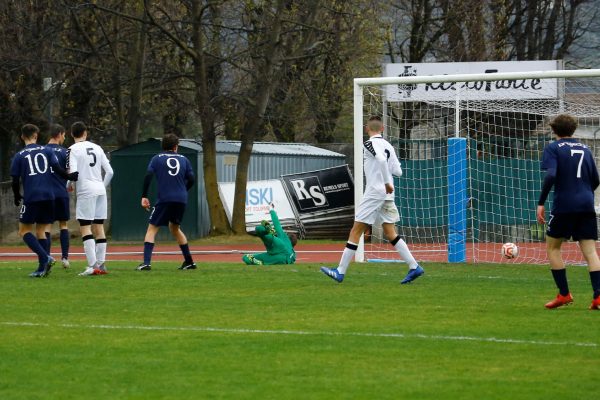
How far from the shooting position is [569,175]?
11.9 metres

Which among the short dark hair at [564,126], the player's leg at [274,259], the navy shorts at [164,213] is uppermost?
the short dark hair at [564,126]

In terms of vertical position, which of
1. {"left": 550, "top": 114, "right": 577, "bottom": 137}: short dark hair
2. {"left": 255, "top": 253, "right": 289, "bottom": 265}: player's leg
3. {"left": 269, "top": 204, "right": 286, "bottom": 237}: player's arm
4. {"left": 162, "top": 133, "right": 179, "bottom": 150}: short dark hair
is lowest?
{"left": 255, "top": 253, "right": 289, "bottom": 265}: player's leg

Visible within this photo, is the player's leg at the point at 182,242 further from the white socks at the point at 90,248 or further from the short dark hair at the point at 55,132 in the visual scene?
the short dark hair at the point at 55,132

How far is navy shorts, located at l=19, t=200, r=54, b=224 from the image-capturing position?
16.3 metres

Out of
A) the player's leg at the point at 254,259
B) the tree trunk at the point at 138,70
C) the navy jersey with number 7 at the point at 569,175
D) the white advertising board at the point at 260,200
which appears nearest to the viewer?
the navy jersey with number 7 at the point at 569,175

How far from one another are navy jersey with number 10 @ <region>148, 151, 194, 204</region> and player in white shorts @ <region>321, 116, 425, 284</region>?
9.96ft

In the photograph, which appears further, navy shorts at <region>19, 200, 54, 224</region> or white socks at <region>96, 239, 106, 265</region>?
white socks at <region>96, 239, 106, 265</region>

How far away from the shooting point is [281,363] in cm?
851

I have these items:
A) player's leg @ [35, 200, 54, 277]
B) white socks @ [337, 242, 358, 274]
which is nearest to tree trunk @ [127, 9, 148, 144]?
player's leg @ [35, 200, 54, 277]

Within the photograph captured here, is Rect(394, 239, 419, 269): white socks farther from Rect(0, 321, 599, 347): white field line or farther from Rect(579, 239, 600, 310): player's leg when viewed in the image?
Rect(0, 321, 599, 347): white field line

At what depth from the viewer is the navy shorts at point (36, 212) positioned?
16281 mm

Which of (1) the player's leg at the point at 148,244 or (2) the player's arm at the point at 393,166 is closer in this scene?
(2) the player's arm at the point at 393,166

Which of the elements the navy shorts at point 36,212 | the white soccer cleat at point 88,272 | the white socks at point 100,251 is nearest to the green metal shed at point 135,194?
the white socks at point 100,251

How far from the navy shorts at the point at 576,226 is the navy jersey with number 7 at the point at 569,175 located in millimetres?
74
